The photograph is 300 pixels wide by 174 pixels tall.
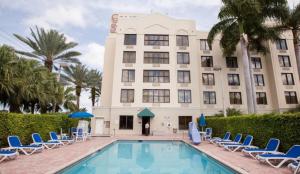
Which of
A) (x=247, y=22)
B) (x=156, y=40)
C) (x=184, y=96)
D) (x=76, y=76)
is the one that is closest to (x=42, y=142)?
(x=184, y=96)

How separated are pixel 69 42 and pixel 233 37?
24108mm

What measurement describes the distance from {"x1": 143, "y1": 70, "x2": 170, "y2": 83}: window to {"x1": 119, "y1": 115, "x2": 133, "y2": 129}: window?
20.3ft

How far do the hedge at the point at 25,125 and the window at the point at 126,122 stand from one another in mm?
10584

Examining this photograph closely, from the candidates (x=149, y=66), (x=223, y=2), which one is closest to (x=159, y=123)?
(x=149, y=66)

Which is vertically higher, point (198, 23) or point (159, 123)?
point (198, 23)

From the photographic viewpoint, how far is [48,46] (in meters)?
27.9

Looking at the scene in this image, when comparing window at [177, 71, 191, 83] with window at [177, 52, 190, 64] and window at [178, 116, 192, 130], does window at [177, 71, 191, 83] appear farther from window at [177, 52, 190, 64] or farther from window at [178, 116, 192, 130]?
window at [178, 116, 192, 130]

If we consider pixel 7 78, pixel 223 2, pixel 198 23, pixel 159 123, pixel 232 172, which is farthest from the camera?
pixel 198 23

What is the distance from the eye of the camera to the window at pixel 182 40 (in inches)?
1242

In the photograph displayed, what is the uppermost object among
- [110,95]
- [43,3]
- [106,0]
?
[43,3]

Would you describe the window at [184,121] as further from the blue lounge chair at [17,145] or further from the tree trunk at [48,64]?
the tree trunk at [48,64]

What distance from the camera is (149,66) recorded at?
3017 centimetres

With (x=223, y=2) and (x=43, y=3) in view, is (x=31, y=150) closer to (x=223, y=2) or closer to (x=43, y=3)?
(x=43, y=3)

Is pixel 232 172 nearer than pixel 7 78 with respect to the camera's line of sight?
Yes
